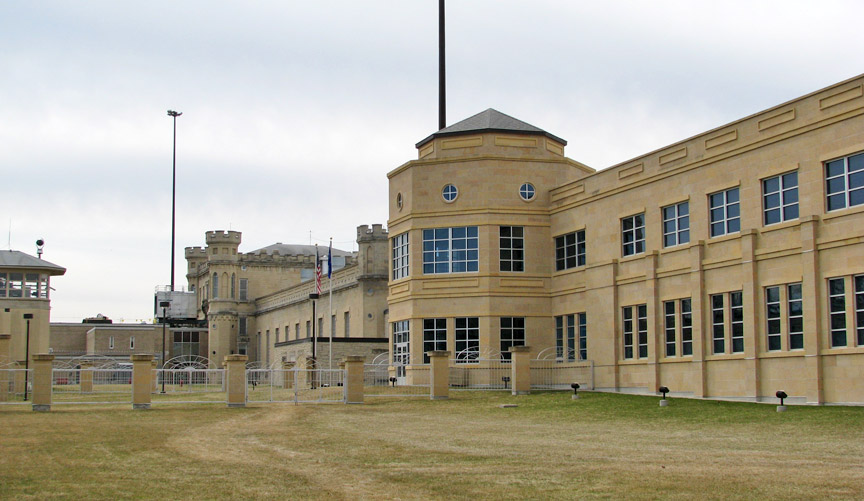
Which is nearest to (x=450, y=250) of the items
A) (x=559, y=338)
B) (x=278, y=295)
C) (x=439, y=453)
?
(x=559, y=338)

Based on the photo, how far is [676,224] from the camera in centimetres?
3566

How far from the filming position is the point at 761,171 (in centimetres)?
3155

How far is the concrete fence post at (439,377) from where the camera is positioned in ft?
120

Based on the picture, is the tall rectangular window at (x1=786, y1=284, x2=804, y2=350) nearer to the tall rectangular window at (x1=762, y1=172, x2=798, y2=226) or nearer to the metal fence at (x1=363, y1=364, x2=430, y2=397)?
the tall rectangular window at (x1=762, y1=172, x2=798, y2=226)

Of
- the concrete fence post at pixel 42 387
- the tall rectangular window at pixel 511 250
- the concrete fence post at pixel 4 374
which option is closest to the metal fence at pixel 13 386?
the concrete fence post at pixel 4 374

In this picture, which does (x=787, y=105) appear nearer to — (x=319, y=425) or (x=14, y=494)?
(x=319, y=425)

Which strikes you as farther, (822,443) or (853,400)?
(853,400)

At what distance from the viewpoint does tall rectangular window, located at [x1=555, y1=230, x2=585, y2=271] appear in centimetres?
4131

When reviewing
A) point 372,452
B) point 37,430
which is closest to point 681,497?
point 372,452

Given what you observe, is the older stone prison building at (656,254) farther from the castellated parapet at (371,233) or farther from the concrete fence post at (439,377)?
the castellated parapet at (371,233)

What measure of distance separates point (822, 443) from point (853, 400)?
8.34 metres

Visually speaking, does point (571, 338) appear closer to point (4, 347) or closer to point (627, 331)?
point (627, 331)

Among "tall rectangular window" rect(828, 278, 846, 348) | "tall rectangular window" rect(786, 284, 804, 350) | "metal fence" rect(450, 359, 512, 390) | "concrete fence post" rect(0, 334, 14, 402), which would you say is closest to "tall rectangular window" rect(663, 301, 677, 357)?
"tall rectangular window" rect(786, 284, 804, 350)

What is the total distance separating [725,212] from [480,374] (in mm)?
13224
